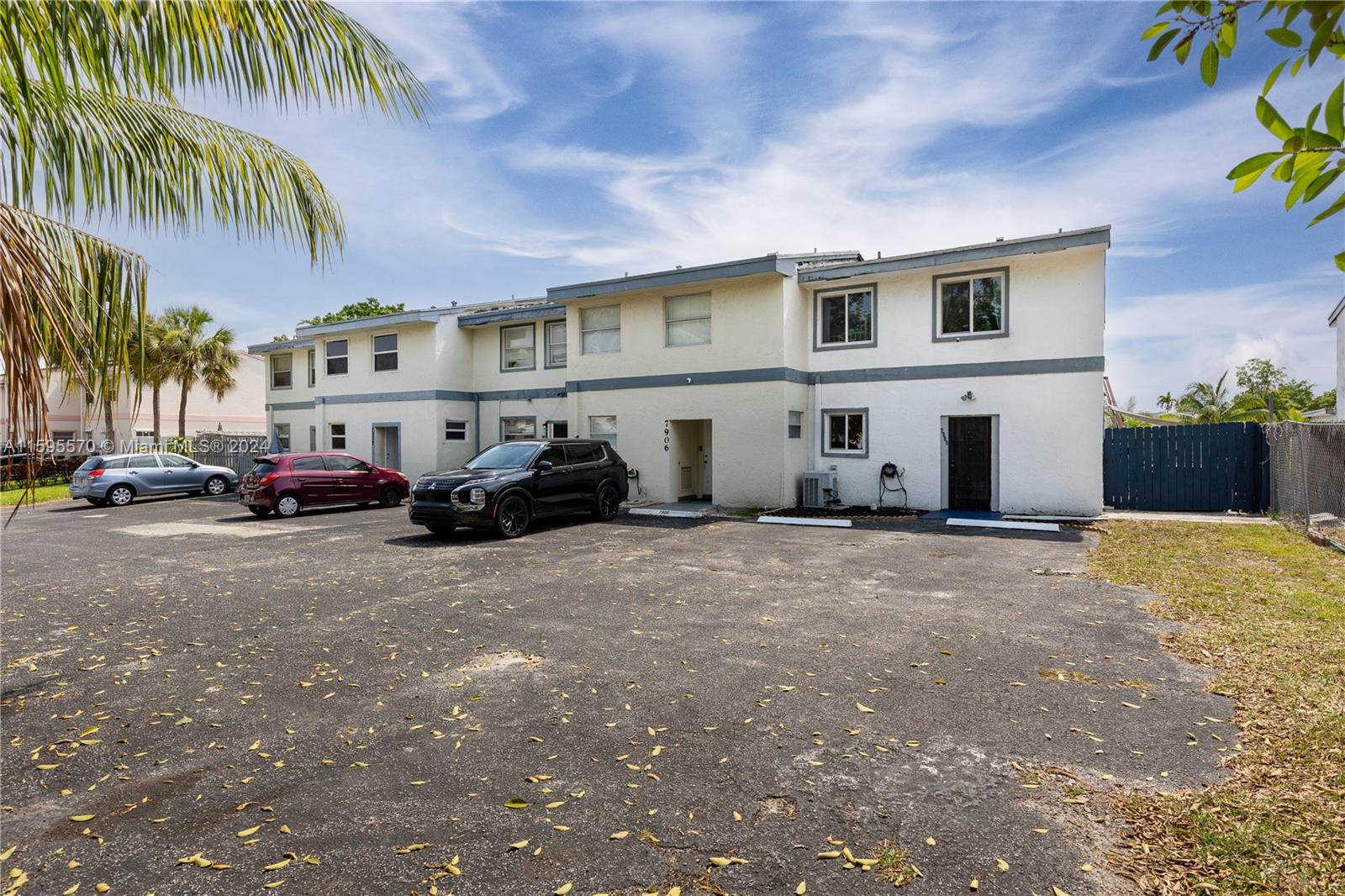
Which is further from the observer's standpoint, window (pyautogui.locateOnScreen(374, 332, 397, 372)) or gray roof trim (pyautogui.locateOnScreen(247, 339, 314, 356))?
gray roof trim (pyautogui.locateOnScreen(247, 339, 314, 356))

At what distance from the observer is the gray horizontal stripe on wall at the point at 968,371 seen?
1465cm

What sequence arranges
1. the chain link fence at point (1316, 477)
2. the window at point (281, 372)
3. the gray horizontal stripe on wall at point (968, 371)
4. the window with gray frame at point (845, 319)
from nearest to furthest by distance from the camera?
the chain link fence at point (1316, 477)
the gray horizontal stripe on wall at point (968, 371)
the window with gray frame at point (845, 319)
the window at point (281, 372)

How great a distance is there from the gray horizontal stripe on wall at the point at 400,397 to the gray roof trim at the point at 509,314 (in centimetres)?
236

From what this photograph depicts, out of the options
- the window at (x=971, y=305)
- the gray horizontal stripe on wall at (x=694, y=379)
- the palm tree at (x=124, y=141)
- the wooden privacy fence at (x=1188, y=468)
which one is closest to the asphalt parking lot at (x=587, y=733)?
the palm tree at (x=124, y=141)

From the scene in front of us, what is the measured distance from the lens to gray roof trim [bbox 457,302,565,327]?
21156 millimetres

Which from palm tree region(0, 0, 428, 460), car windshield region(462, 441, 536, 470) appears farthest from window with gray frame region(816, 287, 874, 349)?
palm tree region(0, 0, 428, 460)

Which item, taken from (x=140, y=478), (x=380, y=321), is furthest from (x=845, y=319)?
(x=140, y=478)

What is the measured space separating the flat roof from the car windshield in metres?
5.92

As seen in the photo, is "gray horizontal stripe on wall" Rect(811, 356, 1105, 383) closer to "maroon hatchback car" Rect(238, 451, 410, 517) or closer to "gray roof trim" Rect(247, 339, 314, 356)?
"maroon hatchback car" Rect(238, 451, 410, 517)

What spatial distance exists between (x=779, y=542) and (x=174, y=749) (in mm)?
9345

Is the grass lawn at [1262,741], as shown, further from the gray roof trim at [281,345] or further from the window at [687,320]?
the gray roof trim at [281,345]

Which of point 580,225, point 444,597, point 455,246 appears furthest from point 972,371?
point 444,597

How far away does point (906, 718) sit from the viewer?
460cm

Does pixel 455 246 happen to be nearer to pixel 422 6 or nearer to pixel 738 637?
pixel 422 6
